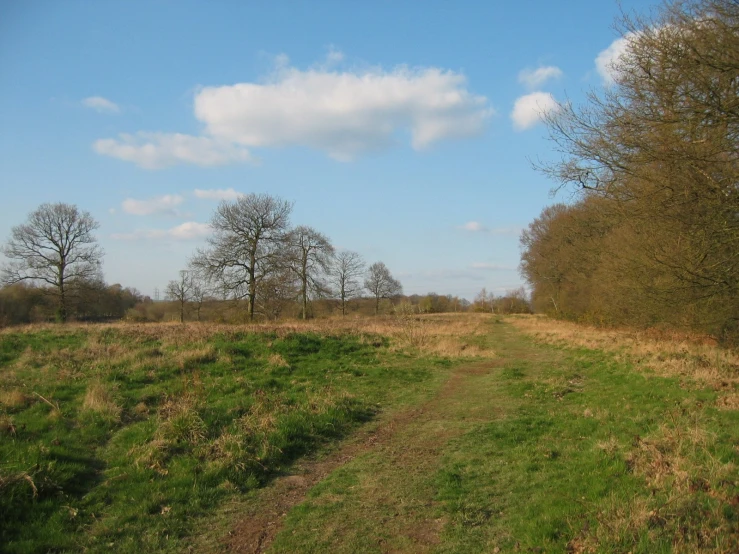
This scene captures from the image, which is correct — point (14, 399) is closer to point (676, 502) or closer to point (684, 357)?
point (676, 502)

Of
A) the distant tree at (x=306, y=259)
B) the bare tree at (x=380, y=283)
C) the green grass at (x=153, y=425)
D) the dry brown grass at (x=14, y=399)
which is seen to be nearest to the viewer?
the green grass at (x=153, y=425)

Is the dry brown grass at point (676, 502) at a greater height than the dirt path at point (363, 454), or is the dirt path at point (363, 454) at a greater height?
the dry brown grass at point (676, 502)

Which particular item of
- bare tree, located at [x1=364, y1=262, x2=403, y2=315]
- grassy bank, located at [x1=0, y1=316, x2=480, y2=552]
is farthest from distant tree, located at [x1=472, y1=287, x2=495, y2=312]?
grassy bank, located at [x1=0, y1=316, x2=480, y2=552]

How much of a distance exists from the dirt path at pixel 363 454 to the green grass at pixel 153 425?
0.42 meters

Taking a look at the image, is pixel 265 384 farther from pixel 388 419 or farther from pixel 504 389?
pixel 504 389

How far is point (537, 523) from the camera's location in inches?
Result: 178

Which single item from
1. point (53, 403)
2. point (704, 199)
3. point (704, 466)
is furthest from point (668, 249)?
point (53, 403)

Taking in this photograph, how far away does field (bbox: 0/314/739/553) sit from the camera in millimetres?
4547

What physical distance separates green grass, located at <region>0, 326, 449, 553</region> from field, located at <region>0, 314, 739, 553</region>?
3cm

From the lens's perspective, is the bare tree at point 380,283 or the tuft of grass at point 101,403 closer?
the tuft of grass at point 101,403

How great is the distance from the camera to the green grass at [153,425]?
4.97 m

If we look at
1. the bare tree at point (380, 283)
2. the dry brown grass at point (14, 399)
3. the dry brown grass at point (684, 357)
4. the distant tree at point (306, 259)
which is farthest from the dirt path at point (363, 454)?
the bare tree at point (380, 283)

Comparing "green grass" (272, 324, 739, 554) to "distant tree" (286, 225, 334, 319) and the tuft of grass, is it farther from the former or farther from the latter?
"distant tree" (286, 225, 334, 319)

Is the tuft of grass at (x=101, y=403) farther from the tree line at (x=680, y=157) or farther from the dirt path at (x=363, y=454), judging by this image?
the tree line at (x=680, y=157)
